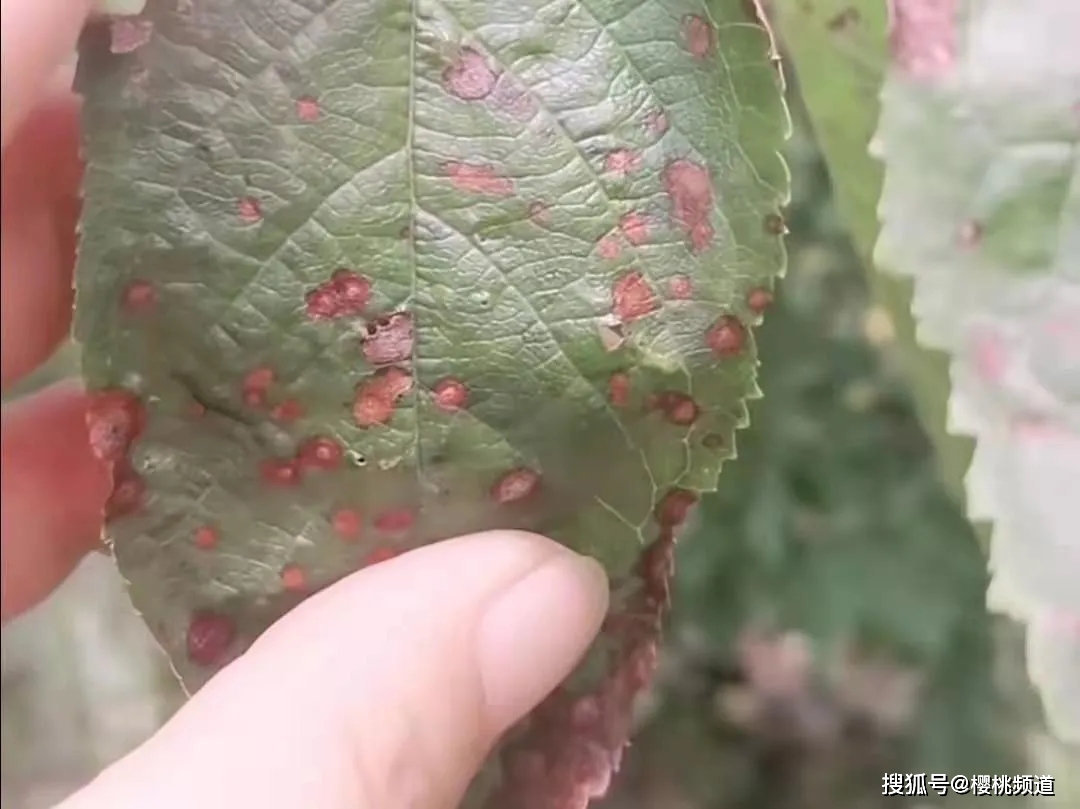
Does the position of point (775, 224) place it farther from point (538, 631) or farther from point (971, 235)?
point (538, 631)

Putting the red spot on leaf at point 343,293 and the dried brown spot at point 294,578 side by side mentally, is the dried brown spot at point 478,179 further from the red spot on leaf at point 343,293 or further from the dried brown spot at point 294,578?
the dried brown spot at point 294,578

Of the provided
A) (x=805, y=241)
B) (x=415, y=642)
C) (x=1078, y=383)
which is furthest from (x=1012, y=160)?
(x=805, y=241)

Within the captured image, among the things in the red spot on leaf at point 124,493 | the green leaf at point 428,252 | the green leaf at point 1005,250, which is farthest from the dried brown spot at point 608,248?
the red spot on leaf at point 124,493

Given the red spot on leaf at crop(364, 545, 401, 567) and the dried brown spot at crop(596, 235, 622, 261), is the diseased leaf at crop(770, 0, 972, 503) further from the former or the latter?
the red spot on leaf at crop(364, 545, 401, 567)

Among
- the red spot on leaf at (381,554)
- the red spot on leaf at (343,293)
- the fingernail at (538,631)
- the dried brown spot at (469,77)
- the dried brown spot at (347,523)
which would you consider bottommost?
the fingernail at (538,631)

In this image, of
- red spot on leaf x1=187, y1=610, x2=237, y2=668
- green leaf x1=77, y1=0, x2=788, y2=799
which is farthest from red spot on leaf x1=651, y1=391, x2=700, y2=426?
red spot on leaf x1=187, y1=610, x2=237, y2=668
